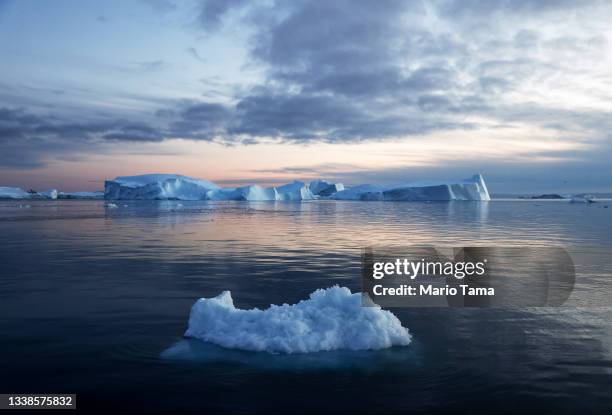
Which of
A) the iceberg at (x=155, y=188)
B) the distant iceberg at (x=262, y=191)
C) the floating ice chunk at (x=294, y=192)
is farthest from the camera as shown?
the floating ice chunk at (x=294, y=192)

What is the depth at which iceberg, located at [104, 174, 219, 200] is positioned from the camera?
138 metres

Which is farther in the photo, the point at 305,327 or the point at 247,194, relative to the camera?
the point at 247,194

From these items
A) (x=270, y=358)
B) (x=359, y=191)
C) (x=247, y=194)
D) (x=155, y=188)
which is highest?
(x=155, y=188)

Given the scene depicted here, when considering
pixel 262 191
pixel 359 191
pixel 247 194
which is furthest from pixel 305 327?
pixel 359 191

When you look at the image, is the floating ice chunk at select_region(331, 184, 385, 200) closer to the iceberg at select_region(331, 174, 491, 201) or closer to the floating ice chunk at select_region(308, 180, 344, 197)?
the iceberg at select_region(331, 174, 491, 201)

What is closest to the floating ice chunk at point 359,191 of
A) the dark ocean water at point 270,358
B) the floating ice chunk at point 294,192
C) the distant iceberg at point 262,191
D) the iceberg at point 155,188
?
the distant iceberg at point 262,191

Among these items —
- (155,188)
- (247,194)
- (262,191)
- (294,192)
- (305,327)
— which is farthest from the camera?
(294,192)

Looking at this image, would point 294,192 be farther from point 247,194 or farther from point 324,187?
point 324,187

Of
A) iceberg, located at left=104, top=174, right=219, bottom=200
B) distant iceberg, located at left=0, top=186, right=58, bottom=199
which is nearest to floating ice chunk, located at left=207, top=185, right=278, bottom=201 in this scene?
iceberg, located at left=104, top=174, right=219, bottom=200

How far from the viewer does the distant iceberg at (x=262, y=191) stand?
415 feet

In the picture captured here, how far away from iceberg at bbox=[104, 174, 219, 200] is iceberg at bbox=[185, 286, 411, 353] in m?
134

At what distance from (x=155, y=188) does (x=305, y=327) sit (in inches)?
5424

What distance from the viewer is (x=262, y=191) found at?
487ft

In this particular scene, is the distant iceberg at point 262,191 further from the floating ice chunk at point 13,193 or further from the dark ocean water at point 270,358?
the dark ocean water at point 270,358
